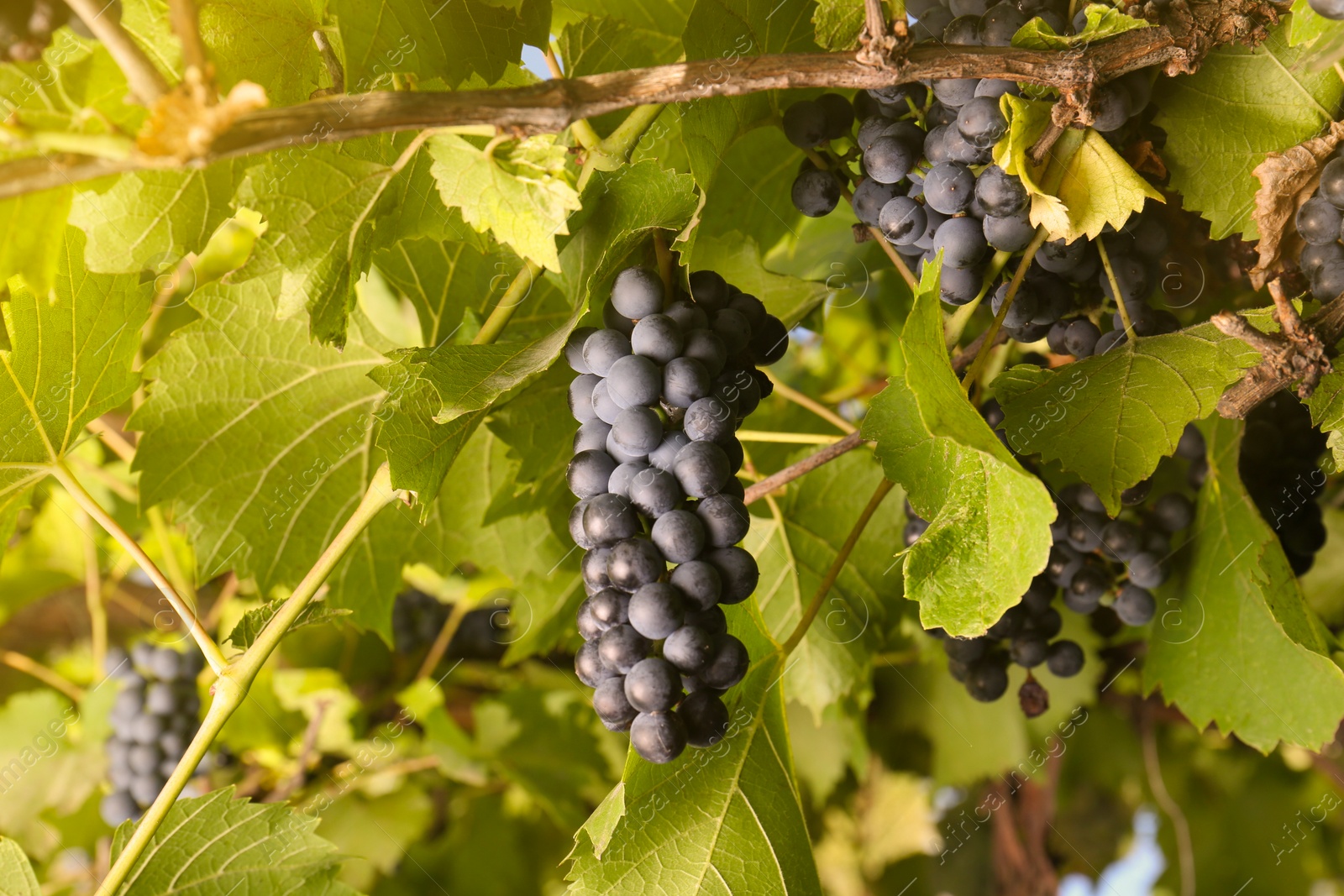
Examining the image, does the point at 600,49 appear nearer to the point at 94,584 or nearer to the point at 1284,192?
the point at 1284,192

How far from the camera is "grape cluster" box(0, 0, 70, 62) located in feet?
1.70

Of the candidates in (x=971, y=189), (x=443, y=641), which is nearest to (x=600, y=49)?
(x=971, y=189)

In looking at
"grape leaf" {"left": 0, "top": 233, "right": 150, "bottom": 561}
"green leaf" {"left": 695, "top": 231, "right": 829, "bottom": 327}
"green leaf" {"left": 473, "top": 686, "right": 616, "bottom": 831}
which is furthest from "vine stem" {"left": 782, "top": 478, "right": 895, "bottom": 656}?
"green leaf" {"left": 473, "top": 686, "right": 616, "bottom": 831}

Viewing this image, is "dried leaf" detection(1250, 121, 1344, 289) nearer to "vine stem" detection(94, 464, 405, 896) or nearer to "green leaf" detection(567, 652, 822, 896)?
"green leaf" detection(567, 652, 822, 896)

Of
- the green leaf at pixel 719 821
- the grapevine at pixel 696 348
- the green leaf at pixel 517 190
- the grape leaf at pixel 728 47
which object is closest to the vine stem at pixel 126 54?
the grapevine at pixel 696 348

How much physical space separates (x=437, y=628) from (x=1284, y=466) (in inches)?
55.0

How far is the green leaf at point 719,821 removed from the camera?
77 centimetres

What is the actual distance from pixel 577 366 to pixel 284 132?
0.29 meters

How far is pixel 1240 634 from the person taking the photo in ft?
3.20

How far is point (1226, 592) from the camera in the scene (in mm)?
984

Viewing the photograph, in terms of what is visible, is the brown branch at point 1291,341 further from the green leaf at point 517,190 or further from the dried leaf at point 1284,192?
the green leaf at point 517,190

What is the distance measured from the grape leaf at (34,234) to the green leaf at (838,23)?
0.59m

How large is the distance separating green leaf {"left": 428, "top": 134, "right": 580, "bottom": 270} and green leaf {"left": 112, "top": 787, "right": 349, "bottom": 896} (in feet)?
2.10

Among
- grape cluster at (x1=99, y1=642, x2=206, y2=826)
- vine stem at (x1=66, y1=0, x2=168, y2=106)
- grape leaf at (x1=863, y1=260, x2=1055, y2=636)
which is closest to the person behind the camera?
vine stem at (x1=66, y1=0, x2=168, y2=106)
